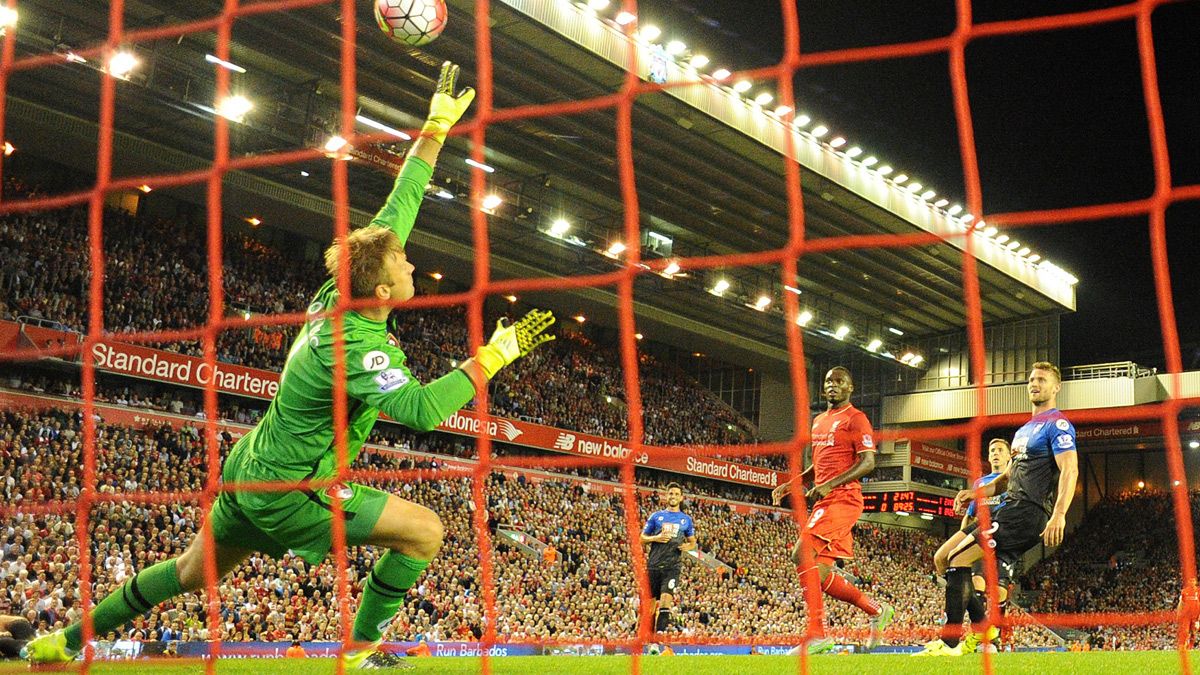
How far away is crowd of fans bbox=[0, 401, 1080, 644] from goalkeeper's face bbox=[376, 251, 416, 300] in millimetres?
5439

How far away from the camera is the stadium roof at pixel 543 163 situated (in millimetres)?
20922

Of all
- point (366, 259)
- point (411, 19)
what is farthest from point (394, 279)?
point (411, 19)

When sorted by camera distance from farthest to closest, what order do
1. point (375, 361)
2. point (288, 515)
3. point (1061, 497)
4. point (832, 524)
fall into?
1. point (832, 524)
2. point (1061, 497)
3. point (288, 515)
4. point (375, 361)

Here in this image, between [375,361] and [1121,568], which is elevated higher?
[375,361]

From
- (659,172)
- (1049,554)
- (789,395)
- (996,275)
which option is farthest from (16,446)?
(1049,554)

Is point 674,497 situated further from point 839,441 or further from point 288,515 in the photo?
point 288,515

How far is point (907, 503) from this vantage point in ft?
132

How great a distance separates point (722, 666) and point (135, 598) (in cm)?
402

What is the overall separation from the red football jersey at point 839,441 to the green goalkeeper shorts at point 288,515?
15.2 ft

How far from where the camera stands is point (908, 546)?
132 ft

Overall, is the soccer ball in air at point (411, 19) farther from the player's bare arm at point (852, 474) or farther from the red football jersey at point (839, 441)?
Result: the player's bare arm at point (852, 474)

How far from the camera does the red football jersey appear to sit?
865 cm

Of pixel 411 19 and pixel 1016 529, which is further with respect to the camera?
pixel 1016 529

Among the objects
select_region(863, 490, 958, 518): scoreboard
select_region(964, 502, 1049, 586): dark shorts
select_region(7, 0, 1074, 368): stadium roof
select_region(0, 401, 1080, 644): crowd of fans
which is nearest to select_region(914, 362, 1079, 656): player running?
select_region(964, 502, 1049, 586): dark shorts
